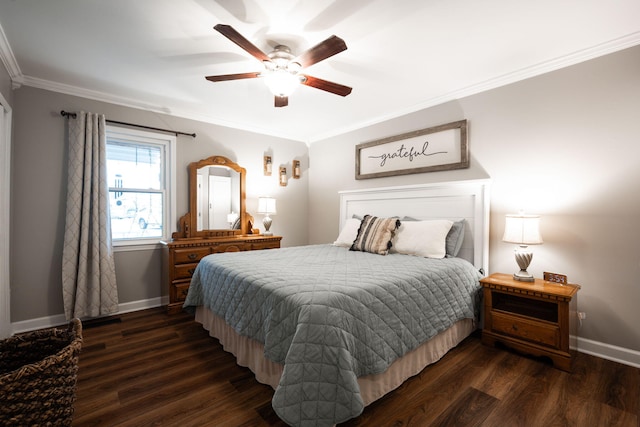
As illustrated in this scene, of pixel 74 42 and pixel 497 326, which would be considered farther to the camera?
pixel 497 326

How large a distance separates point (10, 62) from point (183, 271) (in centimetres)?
236

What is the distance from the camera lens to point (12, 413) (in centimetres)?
118

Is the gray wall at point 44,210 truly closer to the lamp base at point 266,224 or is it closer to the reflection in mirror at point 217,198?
the reflection in mirror at point 217,198

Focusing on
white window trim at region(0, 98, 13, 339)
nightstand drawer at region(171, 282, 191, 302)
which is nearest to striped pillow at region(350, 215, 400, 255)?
nightstand drawer at region(171, 282, 191, 302)

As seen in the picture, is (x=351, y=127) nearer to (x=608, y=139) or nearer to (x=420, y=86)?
(x=420, y=86)

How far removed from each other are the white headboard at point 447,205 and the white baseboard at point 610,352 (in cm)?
86

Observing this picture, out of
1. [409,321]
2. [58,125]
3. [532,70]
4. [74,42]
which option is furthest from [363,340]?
[58,125]

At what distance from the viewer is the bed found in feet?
4.28

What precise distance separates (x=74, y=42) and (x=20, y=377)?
7.46 feet

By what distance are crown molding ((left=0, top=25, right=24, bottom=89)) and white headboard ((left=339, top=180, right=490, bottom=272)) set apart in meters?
3.56

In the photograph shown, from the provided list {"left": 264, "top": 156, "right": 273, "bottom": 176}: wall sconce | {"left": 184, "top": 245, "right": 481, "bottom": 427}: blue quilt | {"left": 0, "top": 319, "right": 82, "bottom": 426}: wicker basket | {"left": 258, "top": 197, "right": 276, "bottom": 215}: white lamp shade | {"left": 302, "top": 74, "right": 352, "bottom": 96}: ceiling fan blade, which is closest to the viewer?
{"left": 0, "top": 319, "right": 82, "bottom": 426}: wicker basket

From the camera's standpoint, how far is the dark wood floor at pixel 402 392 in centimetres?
153

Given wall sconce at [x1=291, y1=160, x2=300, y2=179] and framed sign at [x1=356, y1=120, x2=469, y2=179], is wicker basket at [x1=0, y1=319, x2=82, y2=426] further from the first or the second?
wall sconce at [x1=291, y1=160, x2=300, y2=179]

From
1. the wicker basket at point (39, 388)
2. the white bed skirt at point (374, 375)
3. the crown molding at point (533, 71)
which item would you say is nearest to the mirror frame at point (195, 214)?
the white bed skirt at point (374, 375)
